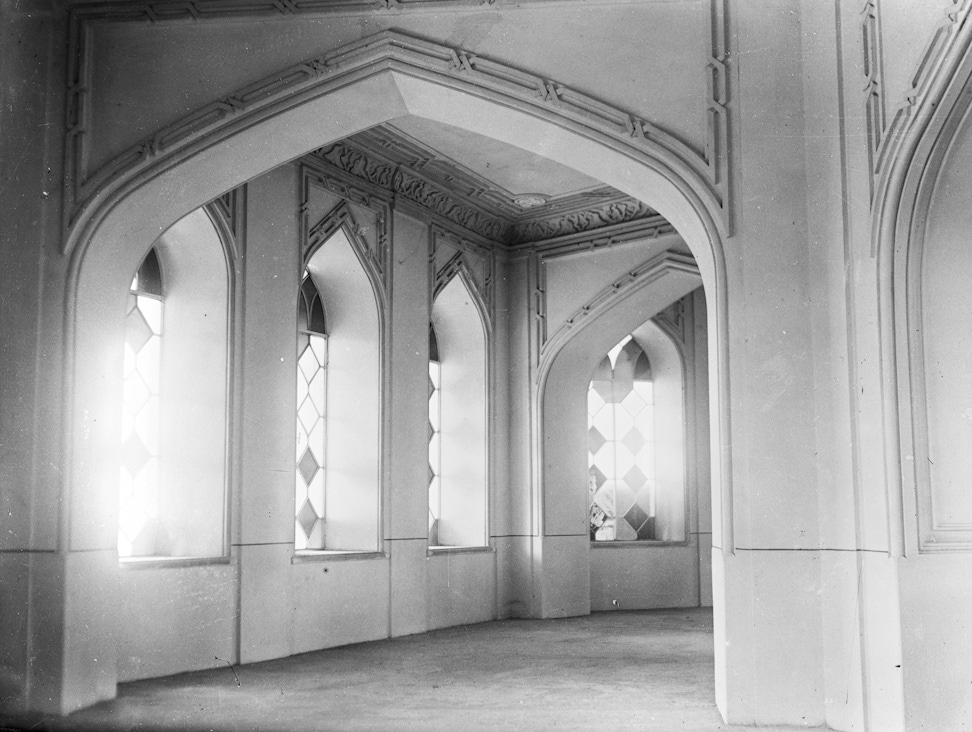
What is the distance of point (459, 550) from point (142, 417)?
3.40 meters

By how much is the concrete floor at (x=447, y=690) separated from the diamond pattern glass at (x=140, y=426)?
0.98m

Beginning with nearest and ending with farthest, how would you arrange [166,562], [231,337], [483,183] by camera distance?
[166,562]
[231,337]
[483,183]

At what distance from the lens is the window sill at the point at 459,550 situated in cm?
896

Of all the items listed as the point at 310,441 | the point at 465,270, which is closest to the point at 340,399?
the point at 310,441

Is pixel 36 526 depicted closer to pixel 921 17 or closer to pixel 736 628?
pixel 736 628

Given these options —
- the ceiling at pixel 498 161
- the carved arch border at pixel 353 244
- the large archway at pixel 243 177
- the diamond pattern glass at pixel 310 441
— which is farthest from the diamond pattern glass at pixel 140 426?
the ceiling at pixel 498 161

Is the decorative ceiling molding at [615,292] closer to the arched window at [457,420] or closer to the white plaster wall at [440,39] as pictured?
the arched window at [457,420]

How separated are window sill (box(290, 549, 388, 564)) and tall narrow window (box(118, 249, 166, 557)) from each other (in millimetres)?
1011

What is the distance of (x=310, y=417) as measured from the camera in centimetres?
810

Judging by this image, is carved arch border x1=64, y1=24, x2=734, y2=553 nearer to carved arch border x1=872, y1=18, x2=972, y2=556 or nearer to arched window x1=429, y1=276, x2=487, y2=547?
carved arch border x1=872, y1=18, x2=972, y2=556

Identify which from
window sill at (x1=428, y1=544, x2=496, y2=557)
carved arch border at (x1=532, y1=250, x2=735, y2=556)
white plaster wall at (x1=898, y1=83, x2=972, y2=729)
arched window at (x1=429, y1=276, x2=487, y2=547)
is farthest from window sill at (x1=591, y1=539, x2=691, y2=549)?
white plaster wall at (x1=898, y1=83, x2=972, y2=729)

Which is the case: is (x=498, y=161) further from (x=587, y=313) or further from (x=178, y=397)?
(x=178, y=397)

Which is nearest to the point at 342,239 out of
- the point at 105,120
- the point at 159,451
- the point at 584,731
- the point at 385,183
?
the point at 385,183

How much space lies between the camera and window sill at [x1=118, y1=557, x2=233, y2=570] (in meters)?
6.10
